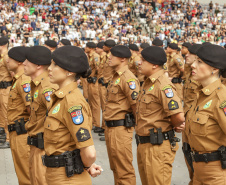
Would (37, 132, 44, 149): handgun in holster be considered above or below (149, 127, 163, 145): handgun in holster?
above

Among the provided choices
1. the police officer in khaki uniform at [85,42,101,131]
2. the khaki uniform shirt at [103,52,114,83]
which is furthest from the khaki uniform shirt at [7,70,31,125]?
the khaki uniform shirt at [103,52,114,83]

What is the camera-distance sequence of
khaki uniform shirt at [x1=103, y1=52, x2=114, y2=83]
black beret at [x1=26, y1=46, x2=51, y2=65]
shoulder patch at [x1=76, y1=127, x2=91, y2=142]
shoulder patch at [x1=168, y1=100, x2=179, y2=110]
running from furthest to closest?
khaki uniform shirt at [x1=103, y1=52, x2=114, y2=83] → black beret at [x1=26, y1=46, x2=51, y2=65] → shoulder patch at [x1=168, y1=100, x2=179, y2=110] → shoulder patch at [x1=76, y1=127, x2=91, y2=142]

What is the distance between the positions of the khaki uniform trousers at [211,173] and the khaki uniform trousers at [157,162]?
75 cm

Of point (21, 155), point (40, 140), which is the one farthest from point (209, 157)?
point (21, 155)

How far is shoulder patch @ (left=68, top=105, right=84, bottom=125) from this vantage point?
3104mm

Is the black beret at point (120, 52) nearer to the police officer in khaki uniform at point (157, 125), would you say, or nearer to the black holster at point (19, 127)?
the police officer in khaki uniform at point (157, 125)

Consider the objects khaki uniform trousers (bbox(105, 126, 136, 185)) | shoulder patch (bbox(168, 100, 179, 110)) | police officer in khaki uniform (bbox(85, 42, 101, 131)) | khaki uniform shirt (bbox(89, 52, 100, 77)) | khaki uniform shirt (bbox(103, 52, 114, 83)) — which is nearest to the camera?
shoulder patch (bbox(168, 100, 179, 110))

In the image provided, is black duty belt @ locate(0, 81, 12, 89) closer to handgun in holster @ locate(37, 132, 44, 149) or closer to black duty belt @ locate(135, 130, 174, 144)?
handgun in holster @ locate(37, 132, 44, 149)

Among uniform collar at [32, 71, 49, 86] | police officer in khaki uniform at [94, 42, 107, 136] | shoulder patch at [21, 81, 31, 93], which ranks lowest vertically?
police officer in khaki uniform at [94, 42, 107, 136]

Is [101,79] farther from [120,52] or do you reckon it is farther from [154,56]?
[154,56]

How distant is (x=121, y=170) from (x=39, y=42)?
603 inches

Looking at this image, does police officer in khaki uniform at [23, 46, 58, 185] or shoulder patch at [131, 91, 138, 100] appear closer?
police officer in khaki uniform at [23, 46, 58, 185]

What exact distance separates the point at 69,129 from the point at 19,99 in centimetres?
216

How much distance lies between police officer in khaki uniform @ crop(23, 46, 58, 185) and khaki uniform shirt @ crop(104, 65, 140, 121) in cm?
132
